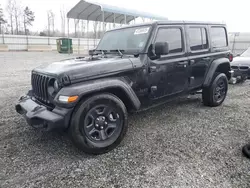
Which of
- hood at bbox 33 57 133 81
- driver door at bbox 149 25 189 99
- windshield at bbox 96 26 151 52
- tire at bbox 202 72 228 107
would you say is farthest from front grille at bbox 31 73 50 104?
tire at bbox 202 72 228 107

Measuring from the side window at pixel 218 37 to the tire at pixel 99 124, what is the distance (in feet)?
9.84

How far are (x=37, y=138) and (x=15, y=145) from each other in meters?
0.33

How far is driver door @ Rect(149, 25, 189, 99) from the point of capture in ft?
11.1

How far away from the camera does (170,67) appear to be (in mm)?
3541

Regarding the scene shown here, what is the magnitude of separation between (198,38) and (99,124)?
2853 millimetres

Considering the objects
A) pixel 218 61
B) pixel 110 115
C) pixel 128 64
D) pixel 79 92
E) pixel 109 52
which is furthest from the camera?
pixel 218 61

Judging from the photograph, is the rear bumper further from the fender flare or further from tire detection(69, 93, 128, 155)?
tire detection(69, 93, 128, 155)

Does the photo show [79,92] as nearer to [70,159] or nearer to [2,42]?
[70,159]

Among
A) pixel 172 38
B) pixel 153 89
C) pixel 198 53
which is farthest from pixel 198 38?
pixel 153 89

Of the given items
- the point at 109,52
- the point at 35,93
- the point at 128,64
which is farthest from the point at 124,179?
the point at 109,52

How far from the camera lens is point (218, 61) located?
4414 mm

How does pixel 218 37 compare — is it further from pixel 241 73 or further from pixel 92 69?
pixel 241 73

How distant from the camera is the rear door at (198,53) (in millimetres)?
3935

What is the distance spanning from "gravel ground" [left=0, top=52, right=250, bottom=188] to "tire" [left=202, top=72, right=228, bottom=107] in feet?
1.82
